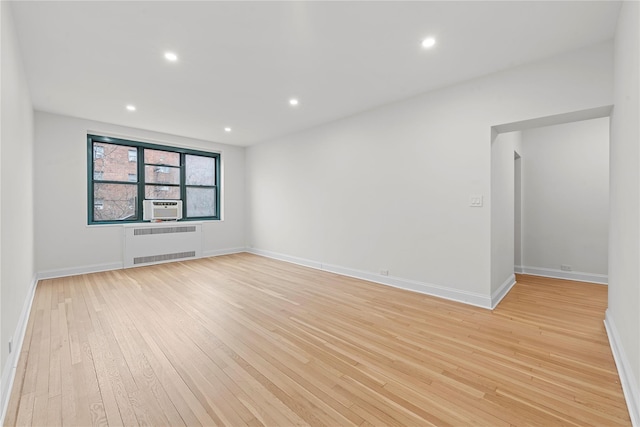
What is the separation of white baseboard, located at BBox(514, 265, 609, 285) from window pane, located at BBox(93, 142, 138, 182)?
7.52 metres

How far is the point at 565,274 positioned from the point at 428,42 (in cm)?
428

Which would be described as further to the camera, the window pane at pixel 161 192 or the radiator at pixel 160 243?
the window pane at pixel 161 192

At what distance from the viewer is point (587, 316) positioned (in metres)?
2.82

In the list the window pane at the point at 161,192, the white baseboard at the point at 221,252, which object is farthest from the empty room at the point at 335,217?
the white baseboard at the point at 221,252

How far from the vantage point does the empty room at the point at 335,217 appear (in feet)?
5.61

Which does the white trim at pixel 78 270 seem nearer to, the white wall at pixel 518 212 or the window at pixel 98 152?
the window at pixel 98 152

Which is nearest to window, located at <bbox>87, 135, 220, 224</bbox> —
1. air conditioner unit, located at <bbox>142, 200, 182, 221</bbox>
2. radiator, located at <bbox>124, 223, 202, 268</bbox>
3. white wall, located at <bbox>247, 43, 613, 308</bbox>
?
air conditioner unit, located at <bbox>142, 200, 182, 221</bbox>

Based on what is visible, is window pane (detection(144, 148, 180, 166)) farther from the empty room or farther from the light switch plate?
the light switch plate

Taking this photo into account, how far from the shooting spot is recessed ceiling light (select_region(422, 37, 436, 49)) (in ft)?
7.89

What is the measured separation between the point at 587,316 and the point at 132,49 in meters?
5.34

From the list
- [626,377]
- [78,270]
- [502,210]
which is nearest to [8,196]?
[78,270]

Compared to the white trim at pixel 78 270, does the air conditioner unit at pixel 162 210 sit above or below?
above

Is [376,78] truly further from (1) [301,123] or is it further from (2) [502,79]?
(1) [301,123]

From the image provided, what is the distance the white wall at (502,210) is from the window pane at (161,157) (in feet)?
19.7
